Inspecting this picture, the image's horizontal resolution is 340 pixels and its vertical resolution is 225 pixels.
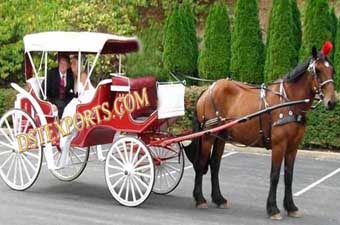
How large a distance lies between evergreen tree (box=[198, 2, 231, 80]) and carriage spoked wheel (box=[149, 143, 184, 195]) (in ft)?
23.3

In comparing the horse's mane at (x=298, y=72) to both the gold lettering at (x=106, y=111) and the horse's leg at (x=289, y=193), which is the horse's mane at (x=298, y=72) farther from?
the gold lettering at (x=106, y=111)

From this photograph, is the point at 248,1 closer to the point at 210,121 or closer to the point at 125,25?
the point at 125,25

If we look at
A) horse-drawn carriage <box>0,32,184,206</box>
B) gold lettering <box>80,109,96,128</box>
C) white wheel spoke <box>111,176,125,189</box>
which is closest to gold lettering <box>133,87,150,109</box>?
horse-drawn carriage <box>0,32,184,206</box>

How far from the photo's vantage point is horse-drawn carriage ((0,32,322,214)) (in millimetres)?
8742

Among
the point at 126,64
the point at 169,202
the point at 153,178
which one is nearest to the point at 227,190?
the point at 169,202

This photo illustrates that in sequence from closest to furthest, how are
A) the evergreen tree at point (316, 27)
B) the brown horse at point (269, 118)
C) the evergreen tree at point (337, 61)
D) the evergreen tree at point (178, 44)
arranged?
the brown horse at point (269, 118) → the evergreen tree at point (337, 61) → the evergreen tree at point (316, 27) → the evergreen tree at point (178, 44)

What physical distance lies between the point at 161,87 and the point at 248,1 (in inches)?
305

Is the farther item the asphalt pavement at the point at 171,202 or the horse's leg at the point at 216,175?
the horse's leg at the point at 216,175

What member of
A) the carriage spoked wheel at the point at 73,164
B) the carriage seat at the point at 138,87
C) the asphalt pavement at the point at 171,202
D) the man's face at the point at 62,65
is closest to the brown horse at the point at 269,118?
the asphalt pavement at the point at 171,202

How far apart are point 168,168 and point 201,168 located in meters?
0.67

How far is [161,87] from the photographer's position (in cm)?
889

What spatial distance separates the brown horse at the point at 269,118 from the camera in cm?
802

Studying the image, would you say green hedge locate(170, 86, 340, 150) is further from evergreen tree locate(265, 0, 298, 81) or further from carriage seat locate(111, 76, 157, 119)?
carriage seat locate(111, 76, 157, 119)

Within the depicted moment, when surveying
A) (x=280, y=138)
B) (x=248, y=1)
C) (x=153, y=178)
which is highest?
(x=248, y=1)
